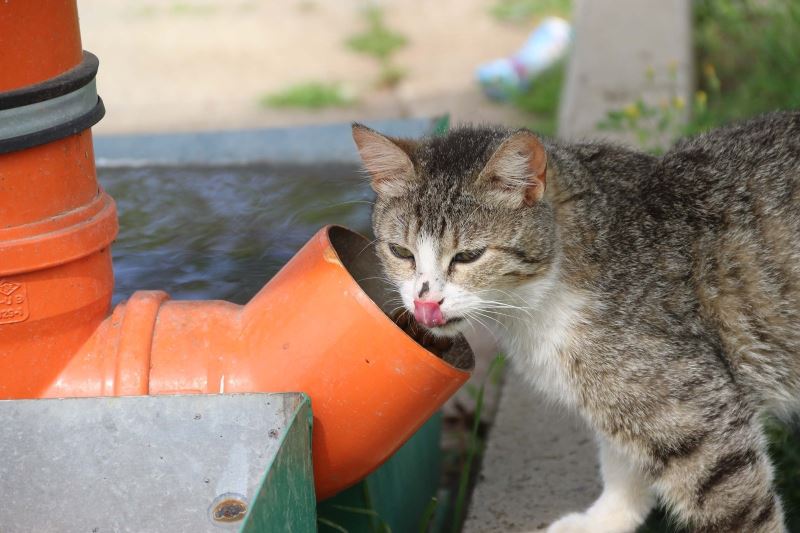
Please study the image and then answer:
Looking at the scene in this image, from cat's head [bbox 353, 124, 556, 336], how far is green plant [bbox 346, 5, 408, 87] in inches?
189

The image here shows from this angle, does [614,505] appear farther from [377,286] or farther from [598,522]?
[377,286]

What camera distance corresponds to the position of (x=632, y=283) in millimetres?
2781

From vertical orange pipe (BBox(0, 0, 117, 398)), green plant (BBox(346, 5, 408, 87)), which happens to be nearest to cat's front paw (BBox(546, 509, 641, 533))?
vertical orange pipe (BBox(0, 0, 117, 398))

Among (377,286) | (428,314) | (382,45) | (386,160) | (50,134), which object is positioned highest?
(50,134)

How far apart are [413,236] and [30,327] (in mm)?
1037

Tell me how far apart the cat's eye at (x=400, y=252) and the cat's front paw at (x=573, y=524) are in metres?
0.96

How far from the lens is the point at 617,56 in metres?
6.13

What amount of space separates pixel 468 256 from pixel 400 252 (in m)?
0.21

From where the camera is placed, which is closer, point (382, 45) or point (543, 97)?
point (543, 97)

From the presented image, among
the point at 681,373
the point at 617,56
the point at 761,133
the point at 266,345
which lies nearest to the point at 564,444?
the point at 681,373

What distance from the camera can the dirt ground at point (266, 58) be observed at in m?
7.09

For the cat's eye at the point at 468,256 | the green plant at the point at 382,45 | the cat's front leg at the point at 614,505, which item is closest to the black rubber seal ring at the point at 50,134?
the cat's eye at the point at 468,256

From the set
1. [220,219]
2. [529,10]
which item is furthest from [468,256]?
[529,10]

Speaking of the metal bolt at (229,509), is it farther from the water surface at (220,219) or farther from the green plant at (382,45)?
the green plant at (382,45)
